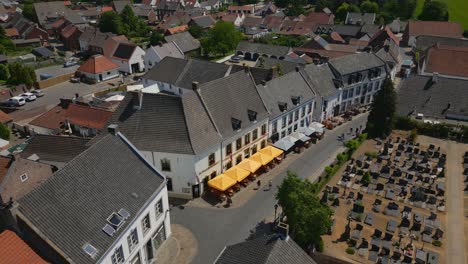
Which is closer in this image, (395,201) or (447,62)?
(395,201)

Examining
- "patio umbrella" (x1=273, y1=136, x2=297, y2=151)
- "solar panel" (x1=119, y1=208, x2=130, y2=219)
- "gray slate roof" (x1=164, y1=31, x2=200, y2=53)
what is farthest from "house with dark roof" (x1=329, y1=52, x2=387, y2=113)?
"gray slate roof" (x1=164, y1=31, x2=200, y2=53)

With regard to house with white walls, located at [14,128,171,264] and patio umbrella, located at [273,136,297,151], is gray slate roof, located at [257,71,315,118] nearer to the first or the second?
patio umbrella, located at [273,136,297,151]

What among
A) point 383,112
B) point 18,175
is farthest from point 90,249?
point 383,112

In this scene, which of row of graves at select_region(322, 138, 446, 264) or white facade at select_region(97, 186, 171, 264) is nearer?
white facade at select_region(97, 186, 171, 264)

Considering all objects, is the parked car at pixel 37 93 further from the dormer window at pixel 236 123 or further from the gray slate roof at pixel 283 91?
the dormer window at pixel 236 123

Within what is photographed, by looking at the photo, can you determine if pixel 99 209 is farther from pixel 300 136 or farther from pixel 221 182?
pixel 300 136

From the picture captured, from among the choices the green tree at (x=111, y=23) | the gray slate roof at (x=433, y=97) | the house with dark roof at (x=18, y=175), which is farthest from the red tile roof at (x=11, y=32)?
the gray slate roof at (x=433, y=97)
